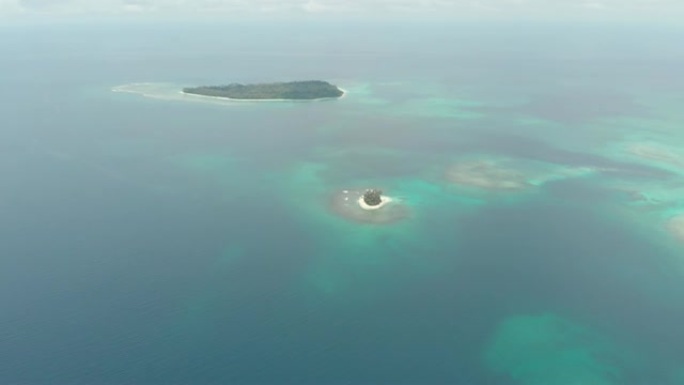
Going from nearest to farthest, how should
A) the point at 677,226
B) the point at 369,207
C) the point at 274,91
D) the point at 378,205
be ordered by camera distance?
the point at 677,226
the point at 369,207
the point at 378,205
the point at 274,91

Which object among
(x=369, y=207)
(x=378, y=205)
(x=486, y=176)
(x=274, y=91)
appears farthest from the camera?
(x=274, y=91)

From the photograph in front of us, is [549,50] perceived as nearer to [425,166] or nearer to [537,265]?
[425,166]

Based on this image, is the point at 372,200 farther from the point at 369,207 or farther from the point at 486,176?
the point at 486,176

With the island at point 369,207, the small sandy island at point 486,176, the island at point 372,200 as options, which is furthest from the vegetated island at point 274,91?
the island at point 372,200

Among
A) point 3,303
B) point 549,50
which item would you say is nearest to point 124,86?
point 3,303

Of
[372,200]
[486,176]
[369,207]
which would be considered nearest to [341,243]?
[369,207]

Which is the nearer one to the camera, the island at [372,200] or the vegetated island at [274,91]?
the island at [372,200]

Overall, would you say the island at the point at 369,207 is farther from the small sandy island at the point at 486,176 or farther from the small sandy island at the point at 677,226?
the small sandy island at the point at 677,226
